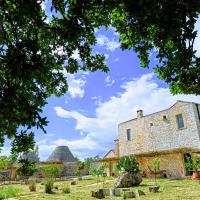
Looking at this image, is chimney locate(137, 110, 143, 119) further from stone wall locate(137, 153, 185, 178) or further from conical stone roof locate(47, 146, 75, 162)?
conical stone roof locate(47, 146, 75, 162)

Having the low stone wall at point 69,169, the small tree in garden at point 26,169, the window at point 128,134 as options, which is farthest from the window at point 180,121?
the small tree in garden at point 26,169

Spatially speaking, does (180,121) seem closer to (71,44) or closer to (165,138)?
(165,138)

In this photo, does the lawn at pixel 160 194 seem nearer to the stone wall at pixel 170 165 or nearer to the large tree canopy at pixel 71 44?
the stone wall at pixel 170 165

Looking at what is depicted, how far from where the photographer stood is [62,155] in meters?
55.6

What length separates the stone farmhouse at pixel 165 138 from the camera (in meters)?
29.2

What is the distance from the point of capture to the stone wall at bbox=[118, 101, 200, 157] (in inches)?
1171

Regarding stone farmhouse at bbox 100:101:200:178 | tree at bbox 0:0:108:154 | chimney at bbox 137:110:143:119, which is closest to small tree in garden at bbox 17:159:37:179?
tree at bbox 0:0:108:154

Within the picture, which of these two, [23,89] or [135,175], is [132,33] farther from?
[135,175]

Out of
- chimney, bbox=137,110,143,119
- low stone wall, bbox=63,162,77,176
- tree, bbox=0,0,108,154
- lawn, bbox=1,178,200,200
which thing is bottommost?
lawn, bbox=1,178,200,200

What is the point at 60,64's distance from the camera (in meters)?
6.43

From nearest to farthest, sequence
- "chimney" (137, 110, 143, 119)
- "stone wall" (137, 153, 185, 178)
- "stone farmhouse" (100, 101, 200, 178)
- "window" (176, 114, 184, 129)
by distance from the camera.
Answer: "stone wall" (137, 153, 185, 178) < "stone farmhouse" (100, 101, 200, 178) < "window" (176, 114, 184, 129) < "chimney" (137, 110, 143, 119)

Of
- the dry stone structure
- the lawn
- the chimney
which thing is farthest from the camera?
the dry stone structure

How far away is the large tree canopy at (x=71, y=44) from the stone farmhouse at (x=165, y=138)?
2312cm

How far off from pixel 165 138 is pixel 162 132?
821 mm
